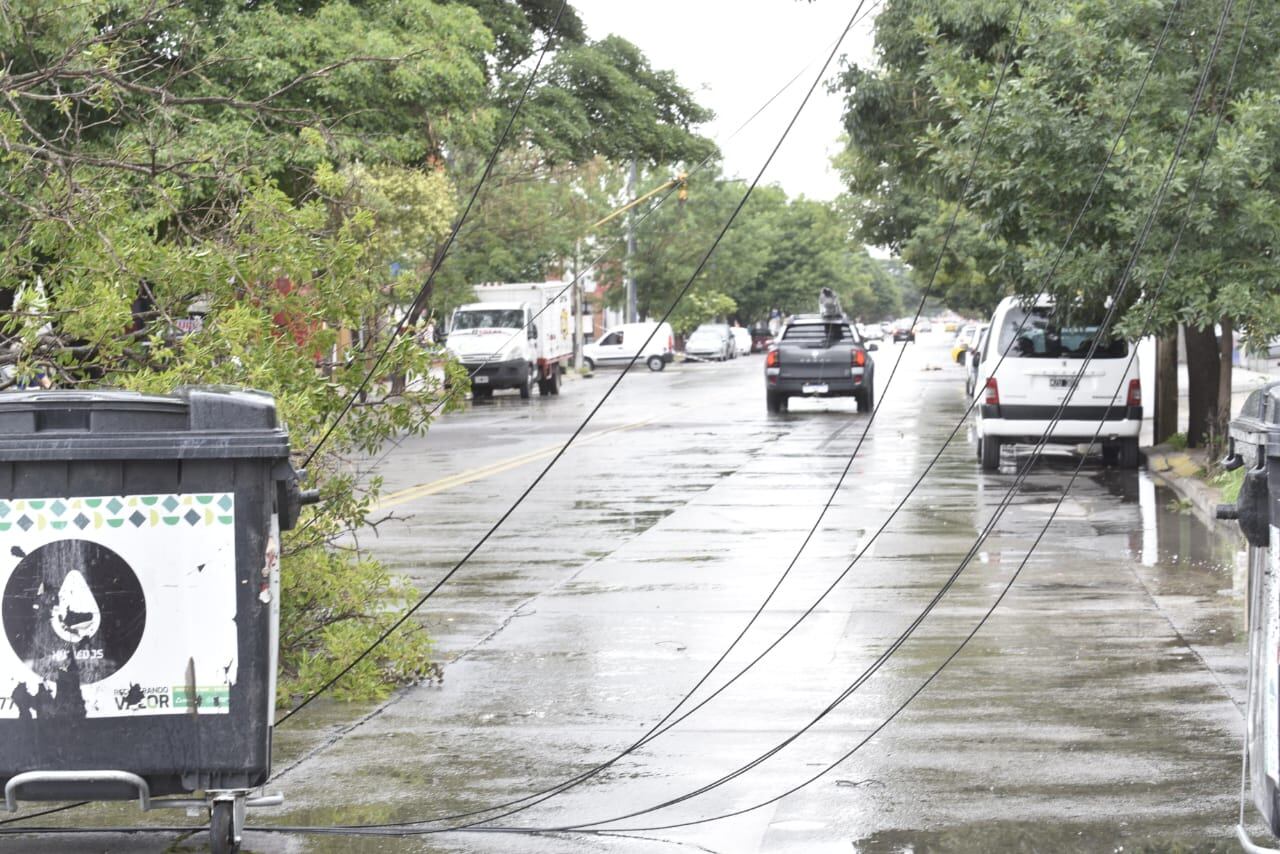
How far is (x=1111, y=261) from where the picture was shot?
17.3 m

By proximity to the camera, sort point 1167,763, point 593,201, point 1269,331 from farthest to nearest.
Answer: point 593,201
point 1269,331
point 1167,763

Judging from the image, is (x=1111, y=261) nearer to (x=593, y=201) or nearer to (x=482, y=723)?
(x=482, y=723)

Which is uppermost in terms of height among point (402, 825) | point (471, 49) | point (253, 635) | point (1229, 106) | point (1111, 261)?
point (471, 49)

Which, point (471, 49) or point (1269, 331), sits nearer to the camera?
point (1269, 331)

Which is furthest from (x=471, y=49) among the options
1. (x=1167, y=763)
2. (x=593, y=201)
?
(x=593, y=201)

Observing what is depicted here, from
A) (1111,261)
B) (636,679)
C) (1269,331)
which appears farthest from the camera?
(1111,261)

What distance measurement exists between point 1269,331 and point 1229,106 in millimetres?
2346

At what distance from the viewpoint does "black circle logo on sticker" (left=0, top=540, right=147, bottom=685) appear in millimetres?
5520

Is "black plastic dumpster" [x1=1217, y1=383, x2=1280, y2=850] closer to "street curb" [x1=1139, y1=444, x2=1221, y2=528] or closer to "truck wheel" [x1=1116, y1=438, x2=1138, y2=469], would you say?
"street curb" [x1=1139, y1=444, x2=1221, y2=528]

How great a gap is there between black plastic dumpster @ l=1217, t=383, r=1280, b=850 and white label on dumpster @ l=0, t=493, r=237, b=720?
322 cm

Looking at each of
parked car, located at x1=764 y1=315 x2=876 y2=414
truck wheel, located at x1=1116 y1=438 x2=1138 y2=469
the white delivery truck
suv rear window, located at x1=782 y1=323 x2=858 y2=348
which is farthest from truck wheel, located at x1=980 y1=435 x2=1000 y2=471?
the white delivery truck

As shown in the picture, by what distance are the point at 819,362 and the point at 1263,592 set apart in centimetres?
2591

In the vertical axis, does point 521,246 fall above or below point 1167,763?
above

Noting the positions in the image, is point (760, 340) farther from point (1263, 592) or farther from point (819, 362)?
point (1263, 592)
